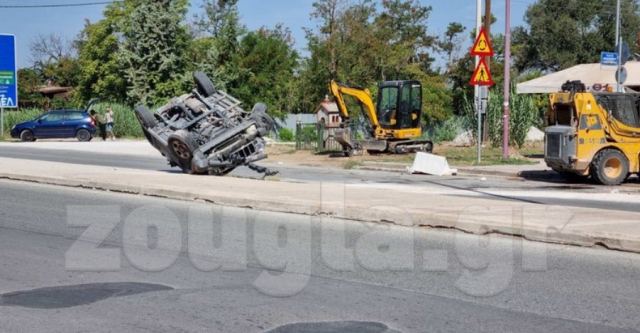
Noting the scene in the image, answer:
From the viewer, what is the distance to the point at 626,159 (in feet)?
63.0

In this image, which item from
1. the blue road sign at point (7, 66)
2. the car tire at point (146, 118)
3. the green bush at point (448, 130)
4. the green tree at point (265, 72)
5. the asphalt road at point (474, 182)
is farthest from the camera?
the green tree at point (265, 72)

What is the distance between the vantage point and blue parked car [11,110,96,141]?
40.3m

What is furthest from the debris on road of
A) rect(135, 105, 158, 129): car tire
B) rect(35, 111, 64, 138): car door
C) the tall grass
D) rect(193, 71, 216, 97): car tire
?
the tall grass

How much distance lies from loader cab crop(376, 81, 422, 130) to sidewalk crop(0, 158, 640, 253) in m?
11.8

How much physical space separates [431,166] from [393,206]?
36.2ft

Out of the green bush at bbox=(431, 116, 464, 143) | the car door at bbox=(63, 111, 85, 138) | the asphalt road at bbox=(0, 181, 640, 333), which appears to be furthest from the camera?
the car door at bbox=(63, 111, 85, 138)

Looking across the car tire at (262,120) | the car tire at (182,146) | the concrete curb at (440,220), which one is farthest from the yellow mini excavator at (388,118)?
the concrete curb at (440,220)

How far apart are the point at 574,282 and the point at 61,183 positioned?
1065 cm

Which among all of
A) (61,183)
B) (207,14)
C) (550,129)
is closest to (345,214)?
(61,183)

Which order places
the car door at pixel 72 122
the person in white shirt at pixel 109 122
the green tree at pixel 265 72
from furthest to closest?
the green tree at pixel 265 72 < the person in white shirt at pixel 109 122 < the car door at pixel 72 122

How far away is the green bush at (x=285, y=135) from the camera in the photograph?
143 feet

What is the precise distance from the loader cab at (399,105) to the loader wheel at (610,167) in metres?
10.0

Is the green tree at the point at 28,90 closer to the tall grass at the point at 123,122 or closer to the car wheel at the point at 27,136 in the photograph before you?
the tall grass at the point at 123,122

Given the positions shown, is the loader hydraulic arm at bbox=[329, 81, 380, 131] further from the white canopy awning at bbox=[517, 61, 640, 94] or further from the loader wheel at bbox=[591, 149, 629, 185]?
the loader wheel at bbox=[591, 149, 629, 185]
